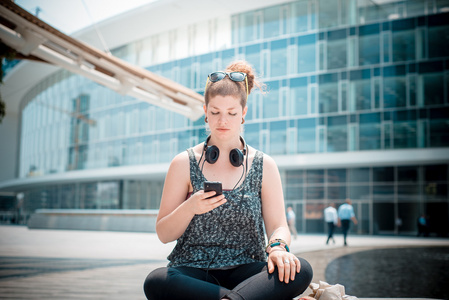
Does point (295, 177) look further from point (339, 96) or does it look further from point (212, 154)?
point (212, 154)

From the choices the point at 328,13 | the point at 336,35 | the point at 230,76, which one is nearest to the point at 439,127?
the point at 336,35

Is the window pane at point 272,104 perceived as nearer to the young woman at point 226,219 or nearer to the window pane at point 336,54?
the window pane at point 336,54

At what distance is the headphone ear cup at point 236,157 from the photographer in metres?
2.26

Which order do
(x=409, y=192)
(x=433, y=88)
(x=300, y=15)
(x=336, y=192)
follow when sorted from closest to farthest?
1. (x=433, y=88)
2. (x=409, y=192)
3. (x=336, y=192)
4. (x=300, y=15)

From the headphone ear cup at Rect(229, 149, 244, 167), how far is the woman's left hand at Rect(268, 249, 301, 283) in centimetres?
50

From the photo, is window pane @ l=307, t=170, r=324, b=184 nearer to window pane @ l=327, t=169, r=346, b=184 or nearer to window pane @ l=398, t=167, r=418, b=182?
window pane @ l=327, t=169, r=346, b=184

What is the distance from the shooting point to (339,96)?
2678cm

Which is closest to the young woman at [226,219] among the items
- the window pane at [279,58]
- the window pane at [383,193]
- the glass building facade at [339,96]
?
the glass building facade at [339,96]

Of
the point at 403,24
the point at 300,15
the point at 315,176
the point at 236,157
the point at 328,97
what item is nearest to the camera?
the point at 236,157

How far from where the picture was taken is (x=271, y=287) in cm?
191

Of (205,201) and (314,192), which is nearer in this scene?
(205,201)

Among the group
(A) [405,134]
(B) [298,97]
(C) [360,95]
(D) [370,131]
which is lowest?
(A) [405,134]

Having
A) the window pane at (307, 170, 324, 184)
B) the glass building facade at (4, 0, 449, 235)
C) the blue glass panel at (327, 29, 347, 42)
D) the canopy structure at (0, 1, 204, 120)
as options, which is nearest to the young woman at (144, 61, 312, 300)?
the canopy structure at (0, 1, 204, 120)

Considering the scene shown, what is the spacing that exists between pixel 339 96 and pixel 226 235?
25.8m
